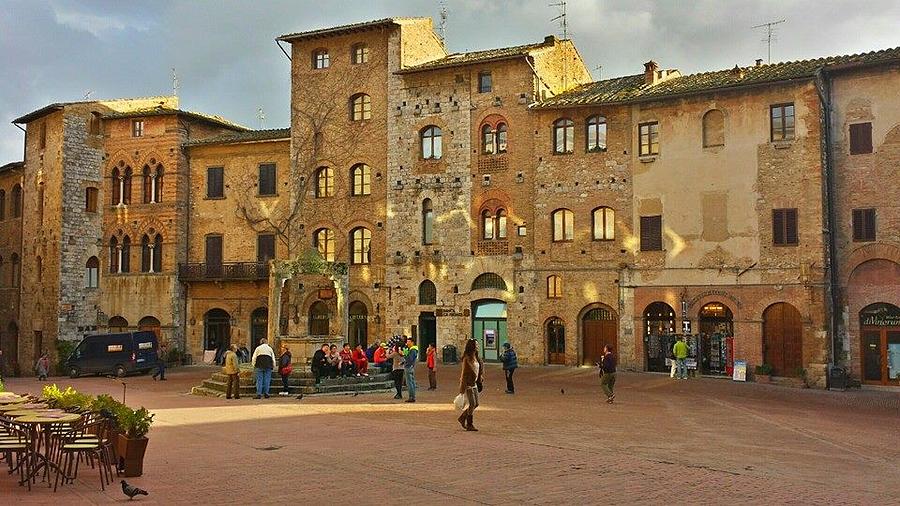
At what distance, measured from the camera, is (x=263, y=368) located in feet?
74.3

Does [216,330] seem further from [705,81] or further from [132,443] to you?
[132,443]

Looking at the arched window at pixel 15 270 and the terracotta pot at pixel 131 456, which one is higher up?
the arched window at pixel 15 270

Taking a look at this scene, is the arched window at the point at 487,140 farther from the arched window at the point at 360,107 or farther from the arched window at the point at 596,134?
the arched window at the point at 360,107

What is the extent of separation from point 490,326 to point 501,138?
25.6ft

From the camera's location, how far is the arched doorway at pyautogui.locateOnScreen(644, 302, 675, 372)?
31250mm

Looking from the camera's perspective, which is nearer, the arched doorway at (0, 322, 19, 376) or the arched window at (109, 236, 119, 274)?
the arched window at (109, 236, 119, 274)

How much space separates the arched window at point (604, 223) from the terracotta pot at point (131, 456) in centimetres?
2372

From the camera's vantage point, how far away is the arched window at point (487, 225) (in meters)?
35.1

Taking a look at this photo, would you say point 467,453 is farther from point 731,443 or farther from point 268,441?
point 731,443

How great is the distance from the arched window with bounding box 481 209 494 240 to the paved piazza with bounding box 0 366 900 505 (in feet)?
39.4

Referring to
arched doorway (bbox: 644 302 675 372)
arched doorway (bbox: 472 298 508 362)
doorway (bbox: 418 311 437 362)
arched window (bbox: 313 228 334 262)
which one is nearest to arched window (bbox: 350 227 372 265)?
arched window (bbox: 313 228 334 262)

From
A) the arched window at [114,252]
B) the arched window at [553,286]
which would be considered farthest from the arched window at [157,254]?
the arched window at [553,286]

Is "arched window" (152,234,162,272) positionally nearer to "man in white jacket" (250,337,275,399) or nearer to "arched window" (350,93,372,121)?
"arched window" (350,93,372,121)

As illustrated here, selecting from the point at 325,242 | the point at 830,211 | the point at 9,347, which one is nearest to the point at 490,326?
the point at 325,242
